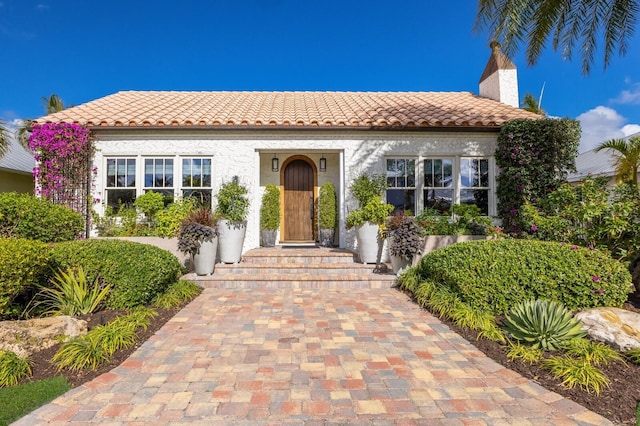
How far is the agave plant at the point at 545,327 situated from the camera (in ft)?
12.5

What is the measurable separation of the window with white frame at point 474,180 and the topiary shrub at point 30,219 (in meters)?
10.0

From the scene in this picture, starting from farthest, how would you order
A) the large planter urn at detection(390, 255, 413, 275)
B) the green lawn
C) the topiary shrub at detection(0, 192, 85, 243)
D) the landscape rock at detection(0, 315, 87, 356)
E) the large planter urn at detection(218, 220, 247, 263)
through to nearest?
the large planter urn at detection(218, 220, 247, 263)
the large planter urn at detection(390, 255, 413, 275)
the topiary shrub at detection(0, 192, 85, 243)
the landscape rock at detection(0, 315, 87, 356)
the green lawn

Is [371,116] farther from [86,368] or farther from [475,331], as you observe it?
[86,368]

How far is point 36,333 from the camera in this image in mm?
3811

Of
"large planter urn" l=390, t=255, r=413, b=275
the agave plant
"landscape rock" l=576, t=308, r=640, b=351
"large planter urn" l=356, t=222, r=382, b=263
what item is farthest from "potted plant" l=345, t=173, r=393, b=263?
"landscape rock" l=576, t=308, r=640, b=351

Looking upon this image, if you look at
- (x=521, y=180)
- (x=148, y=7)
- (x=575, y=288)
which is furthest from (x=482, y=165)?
(x=148, y=7)

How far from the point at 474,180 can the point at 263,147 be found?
6.24m

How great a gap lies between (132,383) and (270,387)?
4.53 ft

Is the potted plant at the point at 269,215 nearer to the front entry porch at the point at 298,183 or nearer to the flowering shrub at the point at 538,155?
the front entry porch at the point at 298,183

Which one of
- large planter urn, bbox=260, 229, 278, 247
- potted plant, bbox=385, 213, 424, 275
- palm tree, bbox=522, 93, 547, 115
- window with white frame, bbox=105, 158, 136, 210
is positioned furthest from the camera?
palm tree, bbox=522, 93, 547, 115

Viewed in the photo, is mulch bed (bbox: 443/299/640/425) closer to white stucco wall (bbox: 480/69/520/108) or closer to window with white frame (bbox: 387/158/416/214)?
window with white frame (bbox: 387/158/416/214)

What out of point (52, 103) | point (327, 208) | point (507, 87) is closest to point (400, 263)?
point (327, 208)

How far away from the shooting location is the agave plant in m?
3.82

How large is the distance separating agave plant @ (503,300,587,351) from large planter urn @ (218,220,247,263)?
18.7 ft
